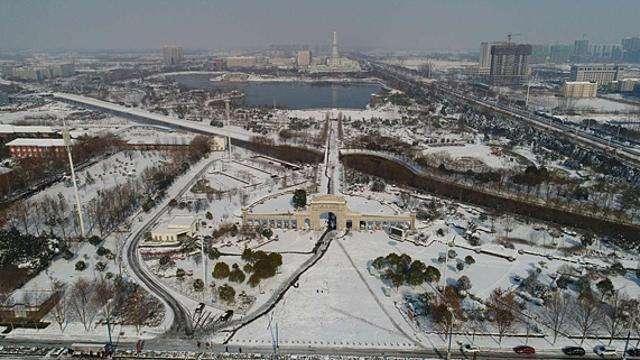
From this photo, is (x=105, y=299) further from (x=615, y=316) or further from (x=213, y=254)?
(x=615, y=316)

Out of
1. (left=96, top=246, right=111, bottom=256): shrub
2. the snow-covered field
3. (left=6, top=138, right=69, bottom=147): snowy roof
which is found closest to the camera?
(left=96, top=246, right=111, bottom=256): shrub

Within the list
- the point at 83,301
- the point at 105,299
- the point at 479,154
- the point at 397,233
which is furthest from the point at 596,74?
the point at 83,301

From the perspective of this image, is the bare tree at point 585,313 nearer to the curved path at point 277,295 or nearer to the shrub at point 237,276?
the curved path at point 277,295

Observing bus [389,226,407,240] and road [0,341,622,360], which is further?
bus [389,226,407,240]

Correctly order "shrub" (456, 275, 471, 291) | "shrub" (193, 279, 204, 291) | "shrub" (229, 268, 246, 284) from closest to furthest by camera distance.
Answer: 1. "shrub" (456, 275, 471, 291)
2. "shrub" (193, 279, 204, 291)
3. "shrub" (229, 268, 246, 284)

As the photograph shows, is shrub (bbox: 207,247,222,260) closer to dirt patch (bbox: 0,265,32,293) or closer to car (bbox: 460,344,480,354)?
dirt patch (bbox: 0,265,32,293)

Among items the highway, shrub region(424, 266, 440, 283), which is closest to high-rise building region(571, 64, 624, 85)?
the highway
